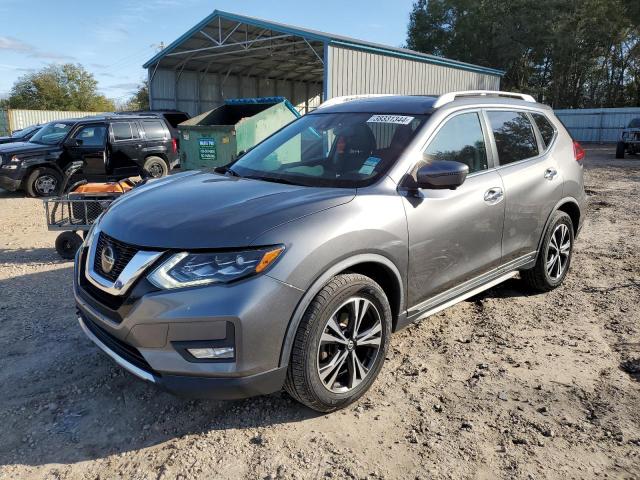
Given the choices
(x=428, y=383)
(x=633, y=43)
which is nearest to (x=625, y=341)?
(x=428, y=383)

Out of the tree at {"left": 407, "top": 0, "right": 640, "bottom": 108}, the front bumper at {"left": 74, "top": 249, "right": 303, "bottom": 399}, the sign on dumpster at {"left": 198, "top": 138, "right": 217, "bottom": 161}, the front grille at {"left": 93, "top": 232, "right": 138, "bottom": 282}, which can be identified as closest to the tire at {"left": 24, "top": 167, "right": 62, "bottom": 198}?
the sign on dumpster at {"left": 198, "top": 138, "right": 217, "bottom": 161}

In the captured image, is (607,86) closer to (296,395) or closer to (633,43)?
(633,43)

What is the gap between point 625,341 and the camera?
3850mm

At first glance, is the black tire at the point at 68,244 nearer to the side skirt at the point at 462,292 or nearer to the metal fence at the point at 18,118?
the side skirt at the point at 462,292

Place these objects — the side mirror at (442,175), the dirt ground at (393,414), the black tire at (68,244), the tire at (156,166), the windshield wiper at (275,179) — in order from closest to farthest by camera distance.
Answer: the dirt ground at (393,414) → the side mirror at (442,175) → the windshield wiper at (275,179) → the black tire at (68,244) → the tire at (156,166)

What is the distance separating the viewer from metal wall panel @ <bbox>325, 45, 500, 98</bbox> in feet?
46.2

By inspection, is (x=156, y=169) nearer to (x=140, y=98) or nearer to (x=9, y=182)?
(x=9, y=182)

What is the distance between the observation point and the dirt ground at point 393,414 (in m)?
2.48

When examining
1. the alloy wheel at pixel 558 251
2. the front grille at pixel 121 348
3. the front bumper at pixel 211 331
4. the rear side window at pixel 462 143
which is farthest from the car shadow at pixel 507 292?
the front grille at pixel 121 348

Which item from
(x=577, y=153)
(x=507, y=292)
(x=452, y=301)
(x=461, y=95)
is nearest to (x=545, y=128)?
(x=577, y=153)

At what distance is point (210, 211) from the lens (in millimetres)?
2703

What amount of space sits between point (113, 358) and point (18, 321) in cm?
208

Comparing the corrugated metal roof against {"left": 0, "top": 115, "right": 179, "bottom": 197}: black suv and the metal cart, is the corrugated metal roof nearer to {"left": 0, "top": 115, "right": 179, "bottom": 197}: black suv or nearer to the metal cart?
{"left": 0, "top": 115, "right": 179, "bottom": 197}: black suv

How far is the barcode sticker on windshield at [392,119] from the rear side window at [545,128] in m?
1.74
